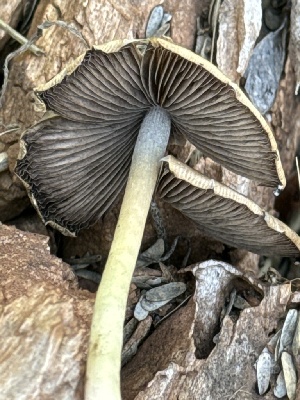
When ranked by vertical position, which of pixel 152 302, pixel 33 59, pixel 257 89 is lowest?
pixel 152 302

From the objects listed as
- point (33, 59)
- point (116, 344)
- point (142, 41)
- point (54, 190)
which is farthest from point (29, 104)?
point (116, 344)

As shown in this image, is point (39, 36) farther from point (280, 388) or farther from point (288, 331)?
point (280, 388)

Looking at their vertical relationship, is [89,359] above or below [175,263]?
below

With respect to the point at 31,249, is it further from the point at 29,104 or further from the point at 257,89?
the point at 257,89

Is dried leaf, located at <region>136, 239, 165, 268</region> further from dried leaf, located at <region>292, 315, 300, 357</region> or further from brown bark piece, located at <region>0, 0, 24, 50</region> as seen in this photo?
brown bark piece, located at <region>0, 0, 24, 50</region>

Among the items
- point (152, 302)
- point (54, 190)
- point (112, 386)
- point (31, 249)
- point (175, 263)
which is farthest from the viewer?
point (175, 263)

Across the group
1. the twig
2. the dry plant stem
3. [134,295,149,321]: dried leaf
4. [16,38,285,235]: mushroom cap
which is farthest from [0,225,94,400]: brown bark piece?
the dry plant stem
